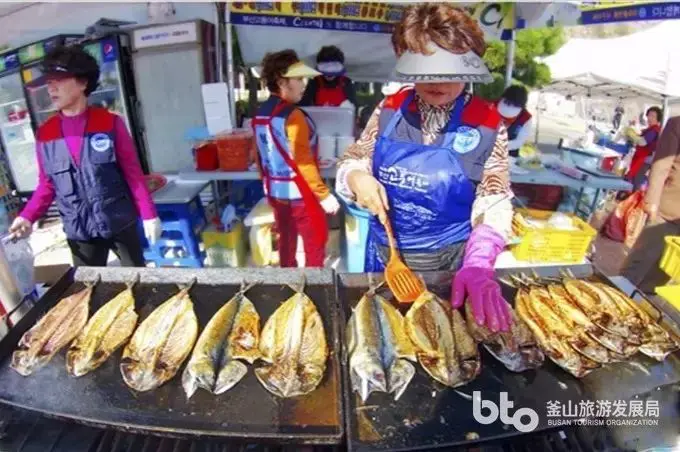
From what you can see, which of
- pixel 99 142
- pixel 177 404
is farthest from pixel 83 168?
pixel 177 404

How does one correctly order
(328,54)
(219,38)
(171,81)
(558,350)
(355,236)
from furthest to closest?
(171,81)
(328,54)
(219,38)
(355,236)
(558,350)

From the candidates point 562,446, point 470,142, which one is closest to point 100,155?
point 470,142

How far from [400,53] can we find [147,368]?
1848 millimetres

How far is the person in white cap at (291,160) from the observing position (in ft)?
13.3

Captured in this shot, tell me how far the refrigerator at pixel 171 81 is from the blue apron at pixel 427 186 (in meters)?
5.47

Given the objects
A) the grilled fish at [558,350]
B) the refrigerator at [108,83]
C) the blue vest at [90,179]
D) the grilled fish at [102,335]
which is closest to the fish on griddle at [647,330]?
the grilled fish at [558,350]

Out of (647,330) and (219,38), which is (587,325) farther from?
(219,38)

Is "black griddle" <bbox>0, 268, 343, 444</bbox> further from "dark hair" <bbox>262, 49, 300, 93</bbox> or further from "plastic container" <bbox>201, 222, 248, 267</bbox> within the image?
"plastic container" <bbox>201, 222, 248, 267</bbox>

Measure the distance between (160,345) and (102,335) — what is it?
295 mm

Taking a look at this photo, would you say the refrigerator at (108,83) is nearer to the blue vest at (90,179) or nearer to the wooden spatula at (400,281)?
the blue vest at (90,179)

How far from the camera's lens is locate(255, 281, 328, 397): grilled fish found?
170 cm

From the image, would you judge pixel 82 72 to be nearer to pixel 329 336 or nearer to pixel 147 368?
pixel 147 368

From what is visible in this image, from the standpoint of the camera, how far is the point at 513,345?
1845 millimetres

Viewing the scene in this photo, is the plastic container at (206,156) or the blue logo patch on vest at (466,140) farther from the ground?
the blue logo patch on vest at (466,140)
